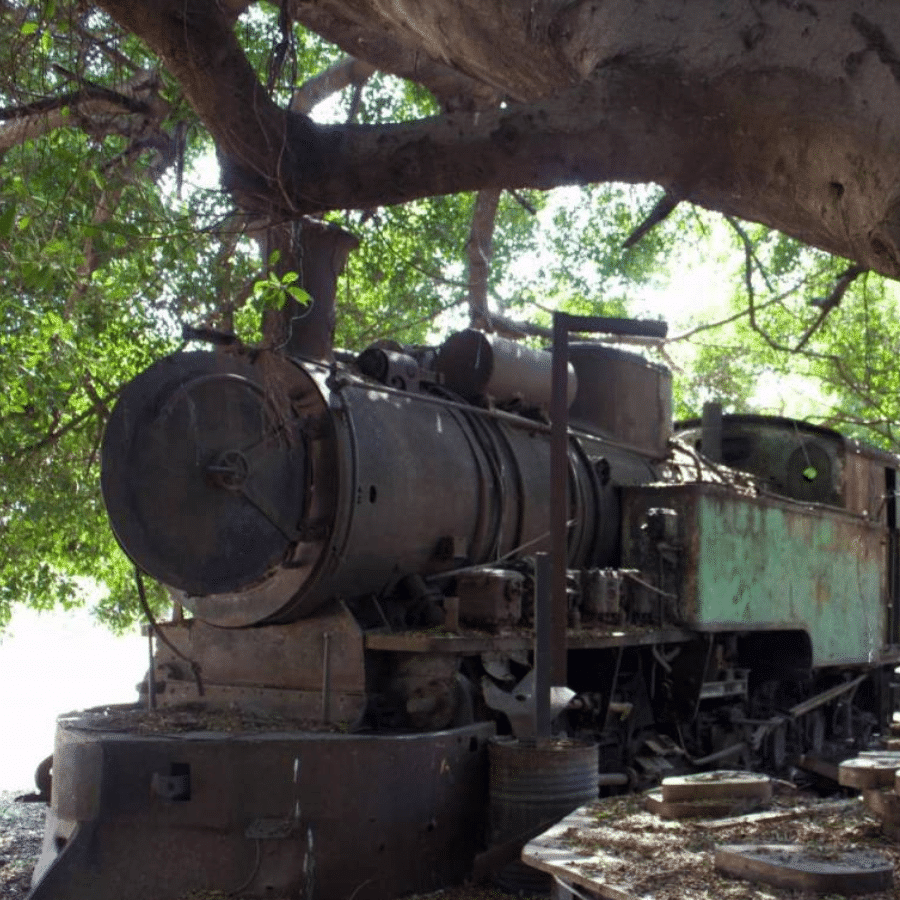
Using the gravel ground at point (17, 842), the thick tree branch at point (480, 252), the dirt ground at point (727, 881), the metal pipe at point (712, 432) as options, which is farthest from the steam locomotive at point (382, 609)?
the thick tree branch at point (480, 252)

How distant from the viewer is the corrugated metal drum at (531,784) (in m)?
5.70

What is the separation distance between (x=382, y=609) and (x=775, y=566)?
132 inches

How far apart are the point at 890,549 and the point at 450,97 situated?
21.7 ft

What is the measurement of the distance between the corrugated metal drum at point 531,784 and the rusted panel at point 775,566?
205cm

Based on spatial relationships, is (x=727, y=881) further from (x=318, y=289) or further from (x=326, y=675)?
(x=318, y=289)

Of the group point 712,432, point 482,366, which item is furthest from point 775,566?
point 482,366

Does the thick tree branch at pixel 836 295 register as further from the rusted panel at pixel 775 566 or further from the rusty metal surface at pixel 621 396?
the rusty metal surface at pixel 621 396

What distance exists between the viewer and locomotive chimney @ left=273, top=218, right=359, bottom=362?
6391 millimetres

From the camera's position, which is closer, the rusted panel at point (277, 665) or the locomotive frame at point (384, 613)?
the locomotive frame at point (384, 613)

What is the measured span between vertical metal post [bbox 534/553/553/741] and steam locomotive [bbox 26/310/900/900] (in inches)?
1.1

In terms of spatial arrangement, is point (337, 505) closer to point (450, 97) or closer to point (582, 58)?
point (450, 97)

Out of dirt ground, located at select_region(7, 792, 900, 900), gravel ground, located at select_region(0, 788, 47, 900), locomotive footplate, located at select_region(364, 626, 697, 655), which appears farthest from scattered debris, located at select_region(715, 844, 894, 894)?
gravel ground, located at select_region(0, 788, 47, 900)

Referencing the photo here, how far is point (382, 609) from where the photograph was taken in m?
6.29

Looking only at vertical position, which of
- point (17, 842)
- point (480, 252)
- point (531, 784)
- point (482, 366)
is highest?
point (480, 252)
